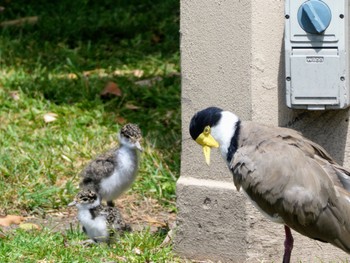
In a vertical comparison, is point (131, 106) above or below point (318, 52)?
below

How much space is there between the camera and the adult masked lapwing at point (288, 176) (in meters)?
5.29

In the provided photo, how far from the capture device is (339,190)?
5.36 metres

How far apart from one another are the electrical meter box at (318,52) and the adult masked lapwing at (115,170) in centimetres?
166

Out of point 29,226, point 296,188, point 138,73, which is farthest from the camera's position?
point 138,73

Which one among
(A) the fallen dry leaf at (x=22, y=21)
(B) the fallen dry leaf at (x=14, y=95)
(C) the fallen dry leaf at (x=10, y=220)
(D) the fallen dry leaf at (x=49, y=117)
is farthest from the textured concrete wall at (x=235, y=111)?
(A) the fallen dry leaf at (x=22, y=21)

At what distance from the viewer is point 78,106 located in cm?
888

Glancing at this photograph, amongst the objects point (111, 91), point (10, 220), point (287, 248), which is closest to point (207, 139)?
point (287, 248)

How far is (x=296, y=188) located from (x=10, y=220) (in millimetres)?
2516

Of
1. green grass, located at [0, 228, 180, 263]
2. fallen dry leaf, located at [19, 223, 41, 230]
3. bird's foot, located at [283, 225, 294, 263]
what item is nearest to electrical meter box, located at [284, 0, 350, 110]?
bird's foot, located at [283, 225, 294, 263]

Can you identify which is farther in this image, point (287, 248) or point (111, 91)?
point (111, 91)

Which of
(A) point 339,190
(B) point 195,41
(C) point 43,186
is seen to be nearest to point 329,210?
(A) point 339,190

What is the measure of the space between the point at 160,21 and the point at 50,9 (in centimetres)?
132

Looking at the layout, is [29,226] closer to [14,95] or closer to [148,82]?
[14,95]

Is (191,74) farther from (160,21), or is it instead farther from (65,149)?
(160,21)
